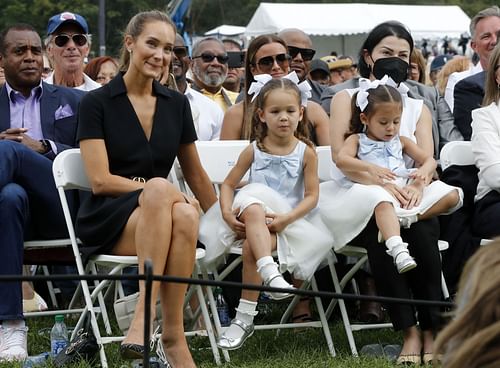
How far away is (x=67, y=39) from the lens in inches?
319

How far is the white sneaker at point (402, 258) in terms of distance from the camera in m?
5.51

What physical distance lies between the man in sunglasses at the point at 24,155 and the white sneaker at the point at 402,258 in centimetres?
191

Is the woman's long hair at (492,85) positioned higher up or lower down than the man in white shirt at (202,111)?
higher up

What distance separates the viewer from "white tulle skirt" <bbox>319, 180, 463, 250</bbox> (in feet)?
18.9

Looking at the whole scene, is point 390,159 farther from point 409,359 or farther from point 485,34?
point 485,34

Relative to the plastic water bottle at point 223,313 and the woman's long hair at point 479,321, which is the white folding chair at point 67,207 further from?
the woman's long hair at point 479,321

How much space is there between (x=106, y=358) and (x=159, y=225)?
913 millimetres

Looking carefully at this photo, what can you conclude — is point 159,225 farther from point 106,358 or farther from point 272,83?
point 272,83

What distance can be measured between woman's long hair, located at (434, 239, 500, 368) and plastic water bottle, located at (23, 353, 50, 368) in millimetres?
3710

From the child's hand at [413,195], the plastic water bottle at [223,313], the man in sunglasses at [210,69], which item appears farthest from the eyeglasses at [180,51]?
the child's hand at [413,195]

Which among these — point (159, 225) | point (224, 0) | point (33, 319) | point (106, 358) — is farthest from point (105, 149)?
point (224, 0)

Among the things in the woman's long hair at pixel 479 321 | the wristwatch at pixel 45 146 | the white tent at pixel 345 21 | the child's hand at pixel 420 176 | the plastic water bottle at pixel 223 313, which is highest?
the woman's long hair at pixel 479 321

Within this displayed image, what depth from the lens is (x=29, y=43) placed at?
675cm

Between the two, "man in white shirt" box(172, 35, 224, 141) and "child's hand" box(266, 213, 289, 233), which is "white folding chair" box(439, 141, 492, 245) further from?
"man in white shirt" box(172, 35, 224, 141)
